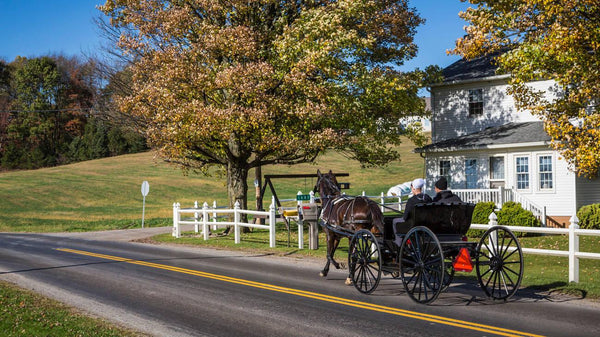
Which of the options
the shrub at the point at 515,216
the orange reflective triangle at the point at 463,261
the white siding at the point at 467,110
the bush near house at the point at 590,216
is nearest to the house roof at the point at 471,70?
the white siding at the point at 467,110

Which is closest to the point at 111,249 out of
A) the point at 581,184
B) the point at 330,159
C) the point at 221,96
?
the point at 221,96

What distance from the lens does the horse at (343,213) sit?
1129cm

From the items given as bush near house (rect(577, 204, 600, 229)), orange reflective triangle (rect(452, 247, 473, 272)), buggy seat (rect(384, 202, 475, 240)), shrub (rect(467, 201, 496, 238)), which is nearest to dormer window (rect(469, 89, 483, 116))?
shrub (rect(467, 201, 496, 238))

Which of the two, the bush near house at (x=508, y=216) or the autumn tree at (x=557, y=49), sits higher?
the autumn tree at (x=557, y=49)

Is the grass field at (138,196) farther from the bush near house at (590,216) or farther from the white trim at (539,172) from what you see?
the white trim at (539,172)

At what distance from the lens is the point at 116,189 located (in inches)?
2437

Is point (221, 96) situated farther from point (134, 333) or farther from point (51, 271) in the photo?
point (134, 333)

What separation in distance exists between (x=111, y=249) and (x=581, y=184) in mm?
18939

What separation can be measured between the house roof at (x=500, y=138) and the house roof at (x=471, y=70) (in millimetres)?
2727

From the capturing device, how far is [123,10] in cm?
2473

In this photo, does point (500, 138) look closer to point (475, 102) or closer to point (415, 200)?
point (475, 102)

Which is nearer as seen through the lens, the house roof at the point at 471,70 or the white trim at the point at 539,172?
the white trim at the point at 539,172

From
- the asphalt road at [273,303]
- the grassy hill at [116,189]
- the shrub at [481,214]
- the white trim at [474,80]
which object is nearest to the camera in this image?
the asphalt road at [273,303]

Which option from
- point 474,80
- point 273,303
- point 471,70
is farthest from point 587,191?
point 273,303
